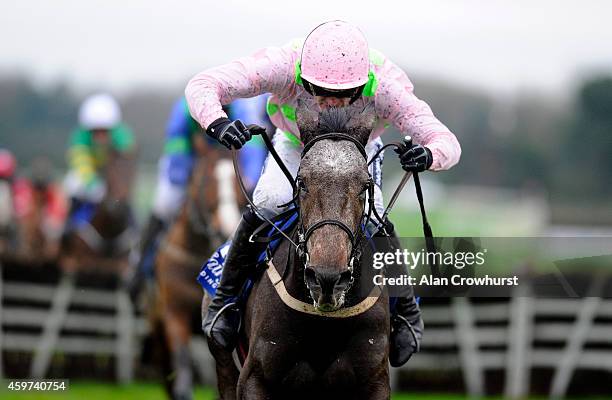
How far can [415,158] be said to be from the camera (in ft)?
14.4

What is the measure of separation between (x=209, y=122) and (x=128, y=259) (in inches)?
329

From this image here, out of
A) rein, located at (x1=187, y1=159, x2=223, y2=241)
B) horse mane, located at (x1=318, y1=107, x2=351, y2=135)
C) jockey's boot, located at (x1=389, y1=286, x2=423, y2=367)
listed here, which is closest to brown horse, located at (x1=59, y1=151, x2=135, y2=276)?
rein, located at (x1=187, y1=159, x2=223, y2=241)

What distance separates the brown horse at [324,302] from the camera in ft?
13.3

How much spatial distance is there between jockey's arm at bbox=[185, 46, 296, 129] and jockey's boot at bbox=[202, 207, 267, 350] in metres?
0.53

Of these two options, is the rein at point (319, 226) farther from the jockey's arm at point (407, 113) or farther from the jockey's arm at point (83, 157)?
the jockey's arm at point (83, 157)

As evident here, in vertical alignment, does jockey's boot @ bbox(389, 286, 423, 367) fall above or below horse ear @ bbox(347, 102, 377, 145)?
below

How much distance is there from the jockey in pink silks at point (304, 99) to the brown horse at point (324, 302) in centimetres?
21

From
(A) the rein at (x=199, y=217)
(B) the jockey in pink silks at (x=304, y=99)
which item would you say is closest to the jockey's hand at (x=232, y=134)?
(B) the jockey in pink silks at (x=304, y=99)

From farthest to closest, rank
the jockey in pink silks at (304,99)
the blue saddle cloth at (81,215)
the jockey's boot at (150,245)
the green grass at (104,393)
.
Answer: the blue saddle cloth at (81,215)
the green grass at (104,393)
the jockey's boot at (150,245)
the jockey in pink silks at (304,99)

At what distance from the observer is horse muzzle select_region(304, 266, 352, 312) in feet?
12.7

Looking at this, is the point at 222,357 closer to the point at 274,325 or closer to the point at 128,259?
the point at 274,325

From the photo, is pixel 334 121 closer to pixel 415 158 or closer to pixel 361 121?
pixel 361 121

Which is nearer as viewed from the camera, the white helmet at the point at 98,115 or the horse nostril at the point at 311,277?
the horse nostril at the point at 311,277

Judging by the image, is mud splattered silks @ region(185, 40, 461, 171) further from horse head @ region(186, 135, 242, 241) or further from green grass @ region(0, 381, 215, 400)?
green grass @ region(0, 381, 215, 400)
